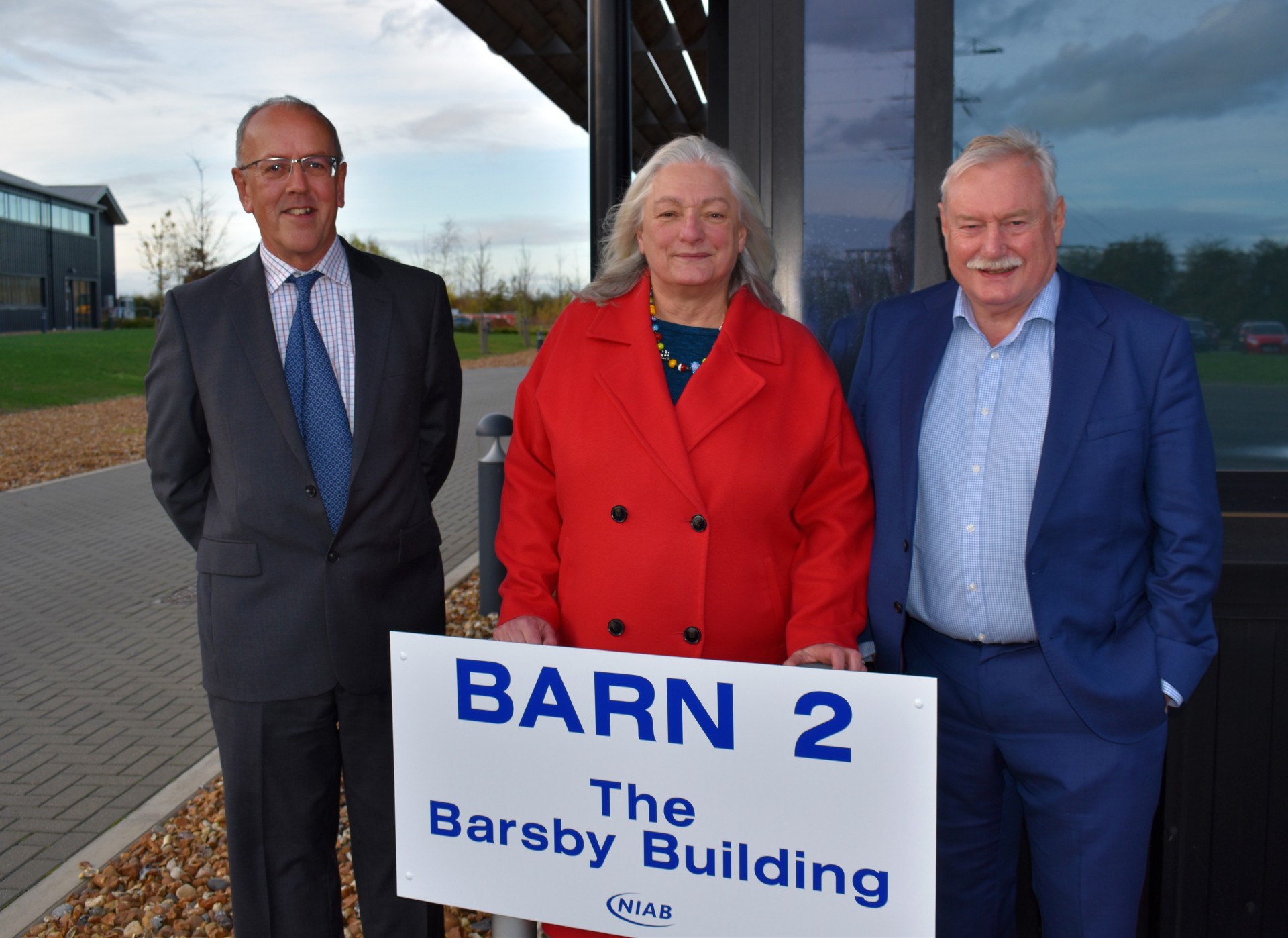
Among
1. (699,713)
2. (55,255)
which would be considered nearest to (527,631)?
(699,713)

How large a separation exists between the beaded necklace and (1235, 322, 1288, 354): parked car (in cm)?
233

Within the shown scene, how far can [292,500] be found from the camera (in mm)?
2414

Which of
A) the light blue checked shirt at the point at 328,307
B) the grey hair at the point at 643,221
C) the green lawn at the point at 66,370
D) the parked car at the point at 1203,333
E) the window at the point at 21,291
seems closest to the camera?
the grey hair at the point at 643,221

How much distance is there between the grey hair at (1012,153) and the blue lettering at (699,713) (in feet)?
3.79

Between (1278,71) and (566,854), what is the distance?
347 cm

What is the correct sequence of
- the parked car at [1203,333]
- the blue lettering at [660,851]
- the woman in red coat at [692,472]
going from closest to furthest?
1. the blue lettering at [660,851]
2. the woman in red coat at [692,472]
3. the parked car at [1203,333]

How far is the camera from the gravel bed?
11.1 ft

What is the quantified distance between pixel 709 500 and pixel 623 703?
1.69ft

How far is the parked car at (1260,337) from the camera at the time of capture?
144 inches

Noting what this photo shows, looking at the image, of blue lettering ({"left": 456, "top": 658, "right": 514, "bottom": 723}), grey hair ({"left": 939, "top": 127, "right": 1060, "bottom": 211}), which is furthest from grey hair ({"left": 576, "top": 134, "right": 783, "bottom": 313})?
blue lettering ({"left": 456, "top": 658, "right": 514, "bottom": 723})

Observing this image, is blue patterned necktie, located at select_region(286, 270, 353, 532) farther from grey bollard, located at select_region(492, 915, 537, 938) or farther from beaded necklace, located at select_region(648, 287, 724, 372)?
grey bollard, located at select_region(492, 915, 537, 938)

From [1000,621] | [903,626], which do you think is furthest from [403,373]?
[1000,621]

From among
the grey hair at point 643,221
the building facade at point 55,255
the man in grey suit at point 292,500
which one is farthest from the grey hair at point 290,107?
the building facade at point 55,255

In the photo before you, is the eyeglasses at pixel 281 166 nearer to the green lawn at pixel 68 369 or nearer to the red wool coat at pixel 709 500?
the red wool coat at pixel 709 500
